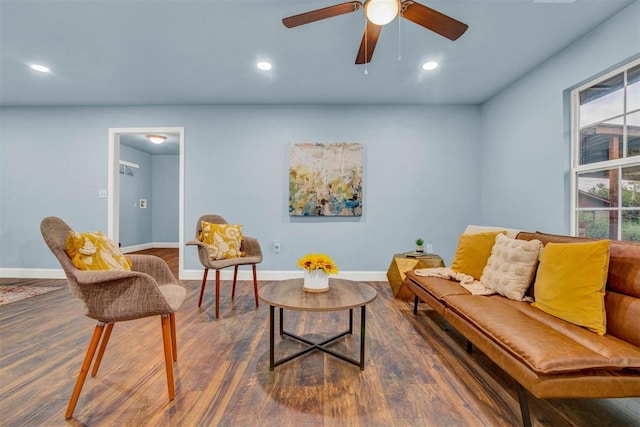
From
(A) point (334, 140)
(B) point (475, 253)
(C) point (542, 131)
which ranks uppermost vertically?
(A) point (334, 140)

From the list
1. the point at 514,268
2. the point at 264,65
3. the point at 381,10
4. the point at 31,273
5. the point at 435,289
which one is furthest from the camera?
the point at 31,273

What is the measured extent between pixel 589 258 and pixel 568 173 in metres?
1.45

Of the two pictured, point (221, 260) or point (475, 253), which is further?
point (221, 260)

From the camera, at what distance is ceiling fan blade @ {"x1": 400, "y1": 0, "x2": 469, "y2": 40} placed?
1554 mm

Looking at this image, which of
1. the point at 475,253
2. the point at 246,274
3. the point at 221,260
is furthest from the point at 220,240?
the point at 475,253

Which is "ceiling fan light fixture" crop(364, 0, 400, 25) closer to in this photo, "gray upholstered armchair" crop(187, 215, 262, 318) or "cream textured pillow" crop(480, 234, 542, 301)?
"cream textured pillow" crop(480, 234, 542, 301)

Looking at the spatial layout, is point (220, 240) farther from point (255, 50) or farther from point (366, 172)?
point (366, 172)

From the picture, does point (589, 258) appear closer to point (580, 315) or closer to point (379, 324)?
point (580, 315)

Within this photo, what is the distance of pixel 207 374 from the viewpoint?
168 cm

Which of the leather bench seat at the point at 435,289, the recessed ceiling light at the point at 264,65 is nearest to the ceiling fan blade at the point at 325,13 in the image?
the recessed ceiling light at the point at 264,65

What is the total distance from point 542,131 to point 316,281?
2.73 meters

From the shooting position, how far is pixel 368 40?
1.93 metres

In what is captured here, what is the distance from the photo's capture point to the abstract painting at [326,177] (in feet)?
12.5

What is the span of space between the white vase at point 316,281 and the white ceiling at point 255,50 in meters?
1.88
